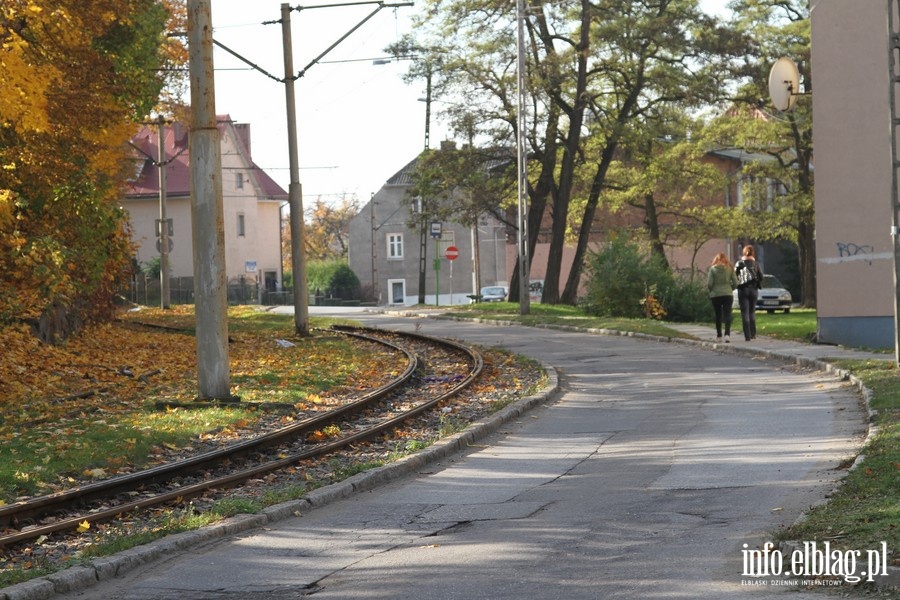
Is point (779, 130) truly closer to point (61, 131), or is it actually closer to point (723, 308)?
point (723, 308)

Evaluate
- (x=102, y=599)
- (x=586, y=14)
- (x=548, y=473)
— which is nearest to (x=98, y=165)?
(x=548, y=473)

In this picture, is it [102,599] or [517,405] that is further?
[517,405]

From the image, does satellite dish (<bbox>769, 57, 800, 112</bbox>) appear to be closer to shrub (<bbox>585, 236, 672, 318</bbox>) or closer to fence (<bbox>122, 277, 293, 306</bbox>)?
shrub (<bbox>585, 236, 672, 318</bbox>)

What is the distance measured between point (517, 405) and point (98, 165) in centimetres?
1126

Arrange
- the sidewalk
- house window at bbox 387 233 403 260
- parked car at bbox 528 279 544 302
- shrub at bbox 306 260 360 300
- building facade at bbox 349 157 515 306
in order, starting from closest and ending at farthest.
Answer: the sidewalk → parked car at bbox 528 279 544 302 → shrub at bbox 306 260 360 300 → building facade at bbox 349 157 515 306 → house window at bbox 387 233 403 260

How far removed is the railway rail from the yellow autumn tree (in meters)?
6.16

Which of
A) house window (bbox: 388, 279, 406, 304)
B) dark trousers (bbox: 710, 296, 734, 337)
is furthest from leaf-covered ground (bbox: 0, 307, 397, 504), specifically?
house window (bbox: 388, 279, 406, 304)

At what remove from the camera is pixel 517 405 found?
15391 millimetres

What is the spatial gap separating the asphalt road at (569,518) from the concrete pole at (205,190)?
4000 mm

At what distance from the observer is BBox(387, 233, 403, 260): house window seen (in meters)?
87.9

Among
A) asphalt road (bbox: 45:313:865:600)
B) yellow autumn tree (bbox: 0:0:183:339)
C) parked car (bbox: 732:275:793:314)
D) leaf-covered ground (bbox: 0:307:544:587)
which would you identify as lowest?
asphalt road (bbox: 45:313:865:600)

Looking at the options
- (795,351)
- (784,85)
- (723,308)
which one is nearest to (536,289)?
(723,308)

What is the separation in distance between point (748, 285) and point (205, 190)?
1227 centimetres

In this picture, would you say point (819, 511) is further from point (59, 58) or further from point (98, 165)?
point (98, 165)
